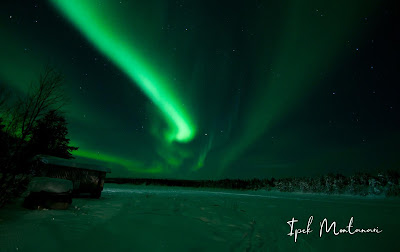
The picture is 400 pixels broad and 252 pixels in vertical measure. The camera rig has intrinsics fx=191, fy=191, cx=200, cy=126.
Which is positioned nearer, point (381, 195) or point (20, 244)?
point (20, 244)

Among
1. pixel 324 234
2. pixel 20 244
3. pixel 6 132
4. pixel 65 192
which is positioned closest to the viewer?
pixel 20 244

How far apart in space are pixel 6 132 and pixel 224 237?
7.53 meters

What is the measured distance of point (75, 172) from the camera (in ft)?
45.1

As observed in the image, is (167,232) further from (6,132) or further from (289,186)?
(289,186)

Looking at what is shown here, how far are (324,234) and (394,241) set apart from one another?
1.77 meters

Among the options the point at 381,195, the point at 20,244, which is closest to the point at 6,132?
the point at 20,244

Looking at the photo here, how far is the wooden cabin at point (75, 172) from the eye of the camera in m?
12.4

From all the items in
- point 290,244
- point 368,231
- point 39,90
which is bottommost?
point 290,244

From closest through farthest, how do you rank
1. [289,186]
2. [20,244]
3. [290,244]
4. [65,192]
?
[20,244] → [290,244] → [65,192] → [289,186]

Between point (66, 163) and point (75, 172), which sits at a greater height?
point (66, 163)

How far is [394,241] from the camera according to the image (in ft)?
18.6

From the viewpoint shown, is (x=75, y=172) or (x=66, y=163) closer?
(x=66, y=163)

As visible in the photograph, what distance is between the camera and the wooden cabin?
12.4 m

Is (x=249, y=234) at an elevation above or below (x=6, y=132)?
below
